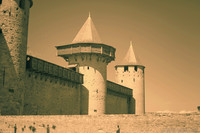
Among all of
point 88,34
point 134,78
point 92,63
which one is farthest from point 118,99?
point 88,34

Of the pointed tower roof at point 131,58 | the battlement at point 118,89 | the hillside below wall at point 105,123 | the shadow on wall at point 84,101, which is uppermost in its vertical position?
the pointed tower roof at point 131,58

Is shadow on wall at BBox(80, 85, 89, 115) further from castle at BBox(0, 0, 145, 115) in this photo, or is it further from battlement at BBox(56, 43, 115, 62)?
battlement at BBox(56, 43, 115, 62)

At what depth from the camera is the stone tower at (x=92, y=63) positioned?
23797 mm

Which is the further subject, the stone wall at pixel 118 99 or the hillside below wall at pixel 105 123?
the stone wall at pixel 118 99

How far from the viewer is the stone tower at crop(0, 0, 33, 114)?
15.4 meters

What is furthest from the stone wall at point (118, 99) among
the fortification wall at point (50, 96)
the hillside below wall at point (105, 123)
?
the hillside below wall at point (105, 123)

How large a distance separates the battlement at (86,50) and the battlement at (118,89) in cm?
560

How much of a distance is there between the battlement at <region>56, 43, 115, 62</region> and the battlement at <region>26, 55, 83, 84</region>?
218 cm

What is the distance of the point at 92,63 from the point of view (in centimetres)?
2412

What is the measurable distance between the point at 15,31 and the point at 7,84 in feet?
10.7

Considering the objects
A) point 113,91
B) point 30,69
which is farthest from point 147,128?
point 113,91

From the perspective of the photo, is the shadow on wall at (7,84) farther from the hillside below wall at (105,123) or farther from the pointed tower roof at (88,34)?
the pointed tower roof at (88,34)

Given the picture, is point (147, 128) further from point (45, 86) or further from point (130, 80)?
point (130, 80)

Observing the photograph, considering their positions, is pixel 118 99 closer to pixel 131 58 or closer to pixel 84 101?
pixel 131 58
